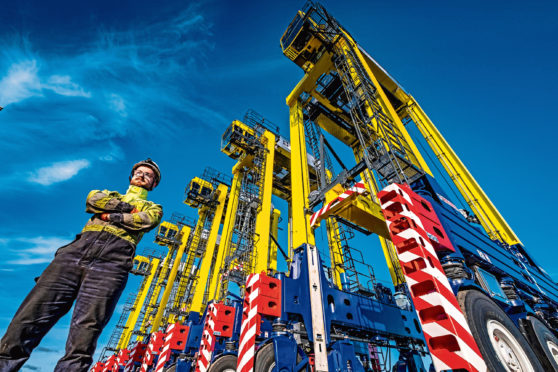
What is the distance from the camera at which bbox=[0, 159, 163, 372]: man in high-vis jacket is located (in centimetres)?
125

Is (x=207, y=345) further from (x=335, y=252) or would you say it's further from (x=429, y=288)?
(x=429, y=288)

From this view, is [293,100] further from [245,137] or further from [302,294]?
[302,294]

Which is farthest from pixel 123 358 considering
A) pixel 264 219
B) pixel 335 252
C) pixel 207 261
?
pixel 335 252

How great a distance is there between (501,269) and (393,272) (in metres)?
3.63

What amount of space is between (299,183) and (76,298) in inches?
202

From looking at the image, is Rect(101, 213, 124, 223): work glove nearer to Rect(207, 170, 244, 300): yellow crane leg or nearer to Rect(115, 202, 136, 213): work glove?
Rect(115, 202, 136, 213): work glove

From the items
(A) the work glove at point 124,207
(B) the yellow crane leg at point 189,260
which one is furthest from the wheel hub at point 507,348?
(B) the yellow crane leg at point 189,260

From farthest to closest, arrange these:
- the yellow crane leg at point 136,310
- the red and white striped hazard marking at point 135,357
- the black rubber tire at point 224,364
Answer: the yellow crane leg at point 136,310, the red and white striped hazard marking at point 135,357, the black rubber tire at point 224,364

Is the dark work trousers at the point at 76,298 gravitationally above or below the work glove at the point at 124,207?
below

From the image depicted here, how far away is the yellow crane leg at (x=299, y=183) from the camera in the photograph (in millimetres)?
5234

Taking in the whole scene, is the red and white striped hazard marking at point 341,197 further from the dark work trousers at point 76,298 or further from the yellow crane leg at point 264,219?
the dark work trousers at point 76,298

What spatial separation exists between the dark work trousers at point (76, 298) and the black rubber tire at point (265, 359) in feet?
9.26

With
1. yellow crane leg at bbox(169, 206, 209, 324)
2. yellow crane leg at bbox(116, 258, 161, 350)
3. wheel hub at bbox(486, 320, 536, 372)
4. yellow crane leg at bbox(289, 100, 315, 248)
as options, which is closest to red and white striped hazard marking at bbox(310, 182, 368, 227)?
yellow crane leg at bbox(289, 100, 315, 248)

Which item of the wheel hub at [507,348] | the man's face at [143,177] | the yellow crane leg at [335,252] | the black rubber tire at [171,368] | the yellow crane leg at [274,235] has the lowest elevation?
the wheel hub at [507,348]
